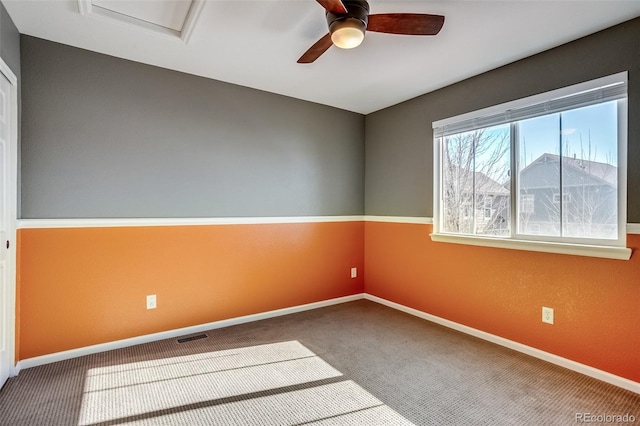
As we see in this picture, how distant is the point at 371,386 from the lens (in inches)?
84.4

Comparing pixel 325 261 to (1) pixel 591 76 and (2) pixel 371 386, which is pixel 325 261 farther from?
(1) pixel 591 76

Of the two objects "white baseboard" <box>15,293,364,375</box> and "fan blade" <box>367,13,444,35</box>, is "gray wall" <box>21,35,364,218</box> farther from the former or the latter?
"fan blade" <box>367,13,444,35</box>

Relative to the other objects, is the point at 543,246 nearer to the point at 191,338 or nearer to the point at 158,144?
the point at 191,338

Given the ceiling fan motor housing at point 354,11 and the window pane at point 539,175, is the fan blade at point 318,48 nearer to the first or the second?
the ceiling fan motor housing at point 354,11

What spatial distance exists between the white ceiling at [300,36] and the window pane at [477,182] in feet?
2.01

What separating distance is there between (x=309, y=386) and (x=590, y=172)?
2.48 meters

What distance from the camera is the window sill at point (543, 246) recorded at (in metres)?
2.15

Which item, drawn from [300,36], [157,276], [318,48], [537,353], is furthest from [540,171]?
[157,276]

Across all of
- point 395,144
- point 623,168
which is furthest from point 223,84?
point 623,168

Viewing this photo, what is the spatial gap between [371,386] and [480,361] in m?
→ 0.96

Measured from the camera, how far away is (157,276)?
2834 millimetres

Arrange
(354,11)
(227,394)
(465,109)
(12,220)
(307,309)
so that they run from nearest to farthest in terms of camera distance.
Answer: (354,11)
(227,394)
(12,220)
(465,109)
(307,309)

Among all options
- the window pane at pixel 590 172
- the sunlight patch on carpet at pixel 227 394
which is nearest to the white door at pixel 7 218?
the sunlight patch on carpet at pixel 227 394

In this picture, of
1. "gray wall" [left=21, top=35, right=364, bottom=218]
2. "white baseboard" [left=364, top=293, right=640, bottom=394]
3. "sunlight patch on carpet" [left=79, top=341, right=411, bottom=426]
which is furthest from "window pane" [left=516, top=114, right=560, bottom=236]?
"gray wall" [left=21, top=35, right=364, bottom=218]
